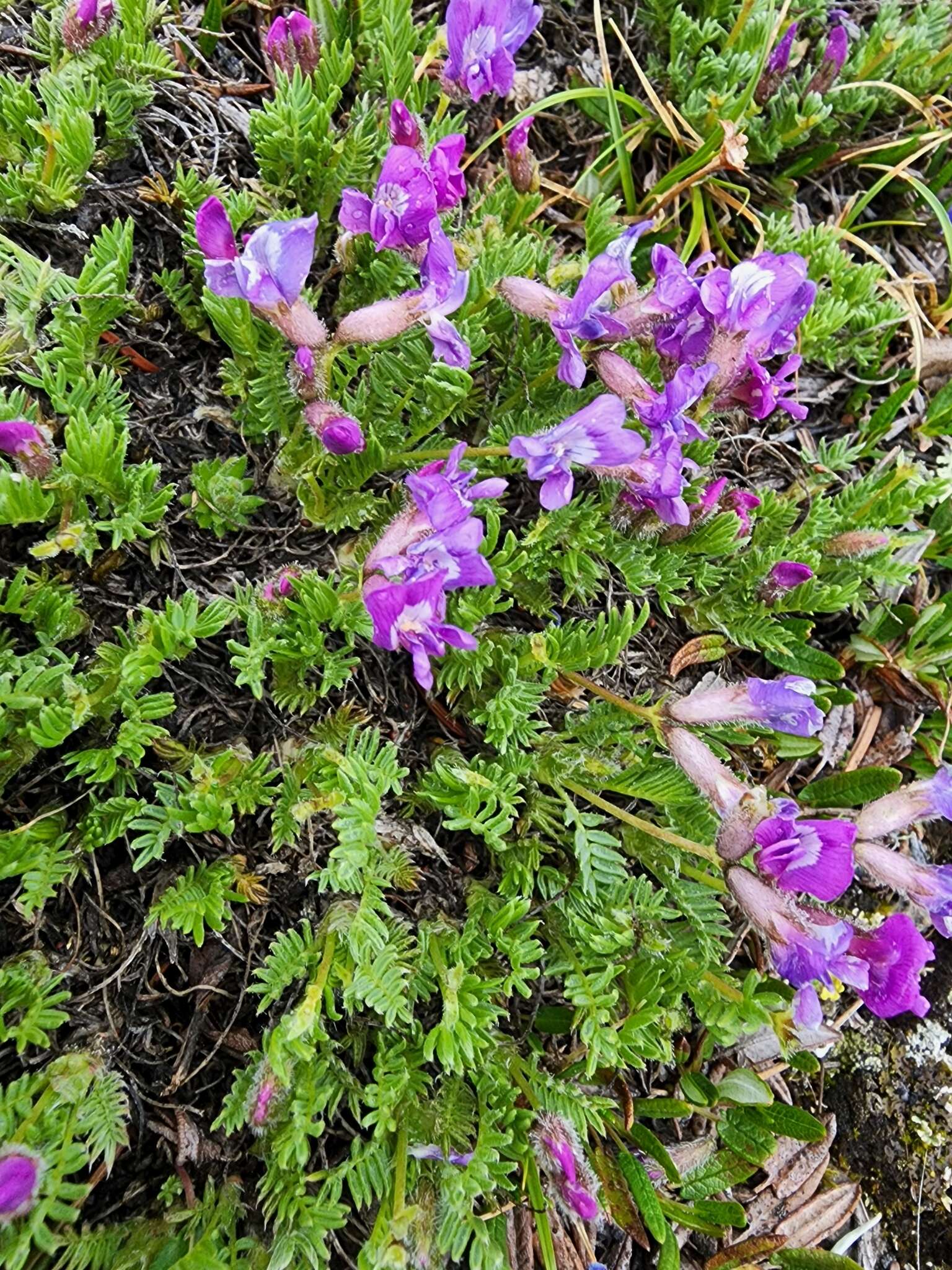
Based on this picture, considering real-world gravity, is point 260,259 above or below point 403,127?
below

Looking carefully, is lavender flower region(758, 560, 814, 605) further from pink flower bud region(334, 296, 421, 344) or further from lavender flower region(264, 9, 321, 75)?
lavender flower region(264, 9, 321, 75)

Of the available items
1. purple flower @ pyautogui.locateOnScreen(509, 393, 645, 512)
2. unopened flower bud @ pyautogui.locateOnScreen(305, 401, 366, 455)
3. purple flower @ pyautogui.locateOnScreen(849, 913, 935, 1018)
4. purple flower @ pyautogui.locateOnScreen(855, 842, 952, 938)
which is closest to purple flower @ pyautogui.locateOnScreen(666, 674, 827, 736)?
purple flower @ pyautogui.locateOnScreen(855, 842, 952, 938)

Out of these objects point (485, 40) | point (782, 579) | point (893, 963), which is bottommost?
point (893, 963)

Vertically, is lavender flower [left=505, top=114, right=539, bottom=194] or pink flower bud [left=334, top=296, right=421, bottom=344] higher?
lavender flower [left=505, top=114, right=539, bottom=194]

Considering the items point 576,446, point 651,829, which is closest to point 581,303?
point 576,446

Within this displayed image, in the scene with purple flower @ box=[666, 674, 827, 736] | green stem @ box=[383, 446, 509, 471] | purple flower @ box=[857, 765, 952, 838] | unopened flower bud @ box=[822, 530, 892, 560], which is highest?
green stem @ box=[383, 446, 509, 471]

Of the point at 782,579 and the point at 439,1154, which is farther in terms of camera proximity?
the point at 782,579

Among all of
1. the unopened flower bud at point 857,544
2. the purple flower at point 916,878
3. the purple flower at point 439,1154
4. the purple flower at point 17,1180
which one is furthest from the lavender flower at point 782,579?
the purple flower at point 17,1180

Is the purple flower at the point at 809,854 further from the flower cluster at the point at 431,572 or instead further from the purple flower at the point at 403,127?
the purple flower at the point at 403,127

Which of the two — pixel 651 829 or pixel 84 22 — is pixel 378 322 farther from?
pixel 651 829
